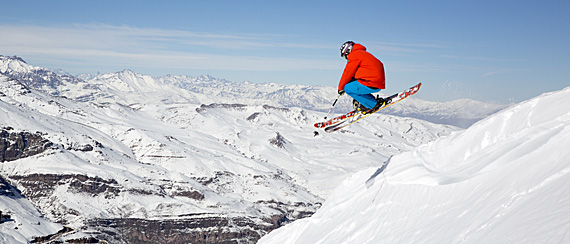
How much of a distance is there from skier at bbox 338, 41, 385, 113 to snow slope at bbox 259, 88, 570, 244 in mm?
4464

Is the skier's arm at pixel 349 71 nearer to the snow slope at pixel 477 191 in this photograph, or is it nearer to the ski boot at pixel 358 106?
the ski boot at pixel 358 106

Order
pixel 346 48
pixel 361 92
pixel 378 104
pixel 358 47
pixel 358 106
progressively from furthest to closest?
pixel 358 106 → pixel 378 104 → pixel 361 92 → pixel 346 48 → pixel 358 47

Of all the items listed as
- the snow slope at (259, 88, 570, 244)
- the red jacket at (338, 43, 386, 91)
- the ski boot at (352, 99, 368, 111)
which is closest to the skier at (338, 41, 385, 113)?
the red jacket at (338, 43, 386, 91)

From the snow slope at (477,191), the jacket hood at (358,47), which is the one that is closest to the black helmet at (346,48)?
the jacket hood at (358,47)

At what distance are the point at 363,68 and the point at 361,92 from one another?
153cm

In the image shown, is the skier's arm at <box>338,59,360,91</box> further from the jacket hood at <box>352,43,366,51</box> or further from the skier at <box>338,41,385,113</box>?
the jacket hood at <box>352,43,366,51</box>

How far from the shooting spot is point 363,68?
65.7 feet

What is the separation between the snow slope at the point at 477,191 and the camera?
931 cm

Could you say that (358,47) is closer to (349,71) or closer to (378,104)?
(349,71)

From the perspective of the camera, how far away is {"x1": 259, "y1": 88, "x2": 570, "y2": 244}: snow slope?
9310mm

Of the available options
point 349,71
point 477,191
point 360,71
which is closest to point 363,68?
point 360,71

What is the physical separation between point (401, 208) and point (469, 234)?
6.35 meters

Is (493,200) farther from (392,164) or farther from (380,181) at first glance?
(392,164)

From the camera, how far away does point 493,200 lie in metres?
→ 11.7
